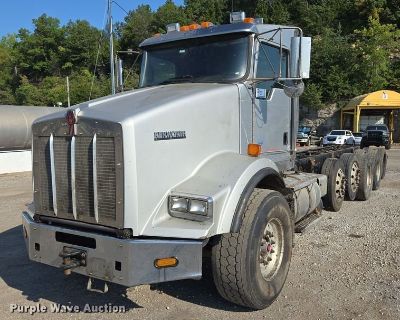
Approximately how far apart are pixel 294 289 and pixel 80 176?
2.62m

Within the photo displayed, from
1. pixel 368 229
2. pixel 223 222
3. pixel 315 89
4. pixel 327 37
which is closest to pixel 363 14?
pixel 327 37

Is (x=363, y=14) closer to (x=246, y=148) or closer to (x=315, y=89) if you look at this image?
(x=315, y=89)

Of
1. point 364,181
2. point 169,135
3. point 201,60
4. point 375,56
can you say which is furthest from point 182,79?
point 375,56

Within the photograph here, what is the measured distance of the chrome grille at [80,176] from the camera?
3578 millimetres

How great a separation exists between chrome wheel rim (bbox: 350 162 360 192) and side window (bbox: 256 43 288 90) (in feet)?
14.4

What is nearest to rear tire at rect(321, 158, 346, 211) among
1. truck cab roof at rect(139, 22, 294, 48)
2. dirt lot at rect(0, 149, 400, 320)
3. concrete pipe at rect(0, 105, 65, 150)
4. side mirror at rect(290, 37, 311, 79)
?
dirt lot at rect(0, 149, 400, 320)

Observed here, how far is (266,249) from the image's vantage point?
4.43m

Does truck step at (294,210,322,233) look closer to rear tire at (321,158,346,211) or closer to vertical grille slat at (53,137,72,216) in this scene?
rear tire at (321,158,346,211)

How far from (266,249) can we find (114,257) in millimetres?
1650

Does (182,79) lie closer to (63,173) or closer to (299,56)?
(299,56)

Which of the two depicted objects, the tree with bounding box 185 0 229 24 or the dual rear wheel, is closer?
the dual rear wheel

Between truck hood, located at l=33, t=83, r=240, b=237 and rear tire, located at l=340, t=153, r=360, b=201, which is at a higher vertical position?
truck hood, located at l=33, t=83, r=240, b=237

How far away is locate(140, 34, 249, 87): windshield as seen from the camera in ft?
16.5

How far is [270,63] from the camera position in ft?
17.6
